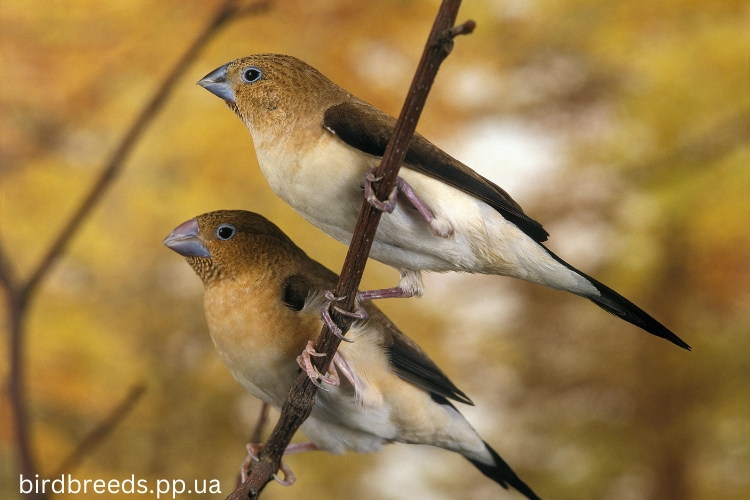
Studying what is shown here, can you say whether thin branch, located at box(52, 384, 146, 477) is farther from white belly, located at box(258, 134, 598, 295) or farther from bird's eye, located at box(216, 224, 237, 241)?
white belly, located at box(258, 134, 598, 295)

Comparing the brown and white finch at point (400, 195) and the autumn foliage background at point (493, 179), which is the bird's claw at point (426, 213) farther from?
the autumn foliage background at point (493, 179)

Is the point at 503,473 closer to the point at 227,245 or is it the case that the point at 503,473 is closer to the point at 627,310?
the point at 627,310

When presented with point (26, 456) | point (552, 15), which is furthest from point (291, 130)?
point (552, 15)

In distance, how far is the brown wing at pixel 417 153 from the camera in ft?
2.66

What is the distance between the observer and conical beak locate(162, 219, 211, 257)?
0.94 meters

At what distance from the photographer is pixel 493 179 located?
181cm

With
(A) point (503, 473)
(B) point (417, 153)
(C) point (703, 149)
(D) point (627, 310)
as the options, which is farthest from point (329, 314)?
(C) point (703, 149)

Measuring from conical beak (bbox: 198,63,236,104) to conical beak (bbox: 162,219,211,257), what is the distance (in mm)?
172

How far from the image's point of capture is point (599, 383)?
1795mm

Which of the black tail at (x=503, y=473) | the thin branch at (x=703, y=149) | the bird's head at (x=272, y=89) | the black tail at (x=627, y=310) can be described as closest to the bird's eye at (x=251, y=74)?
the bird's head at (x=272, y=89)

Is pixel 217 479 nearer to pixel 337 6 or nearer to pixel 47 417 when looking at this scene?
pixel 47 417

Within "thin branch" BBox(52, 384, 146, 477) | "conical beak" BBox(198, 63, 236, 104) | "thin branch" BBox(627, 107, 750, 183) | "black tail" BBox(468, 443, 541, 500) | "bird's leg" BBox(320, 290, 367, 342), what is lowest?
"thin branch" BBox(52, 384, 146, 477)

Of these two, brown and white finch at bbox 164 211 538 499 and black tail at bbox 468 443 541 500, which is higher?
black tail at bbox 468 443 541 500

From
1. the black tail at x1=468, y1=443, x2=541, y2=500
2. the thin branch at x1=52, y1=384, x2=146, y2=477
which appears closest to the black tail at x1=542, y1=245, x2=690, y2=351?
A: the black tail at x1=468, y1=443, x2=541, y2=500
